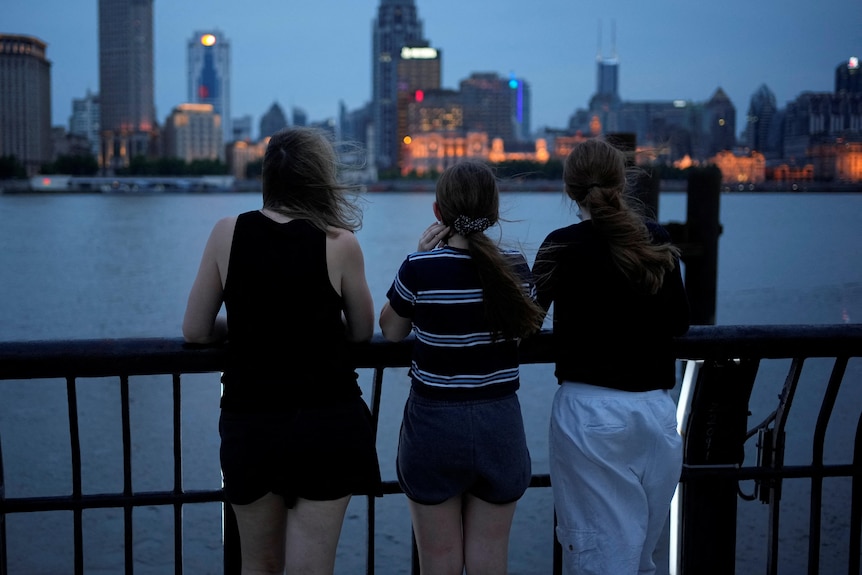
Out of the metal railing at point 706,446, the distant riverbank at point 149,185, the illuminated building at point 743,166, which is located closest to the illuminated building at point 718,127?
the illuminated building at point 743,166

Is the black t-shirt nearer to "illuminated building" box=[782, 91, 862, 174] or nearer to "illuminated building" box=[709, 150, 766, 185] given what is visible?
"illuminated building" box=[782, 91, 862, 174]

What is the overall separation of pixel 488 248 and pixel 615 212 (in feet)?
1.45

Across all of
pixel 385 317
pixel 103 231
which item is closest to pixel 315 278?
pixel 385 317

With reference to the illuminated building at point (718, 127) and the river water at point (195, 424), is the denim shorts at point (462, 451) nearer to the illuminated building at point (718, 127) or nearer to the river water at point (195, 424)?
the river water at point (195, 424)

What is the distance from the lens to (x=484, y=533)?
3102 mm

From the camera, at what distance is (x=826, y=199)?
337 feet

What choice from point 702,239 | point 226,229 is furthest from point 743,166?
point 226,229

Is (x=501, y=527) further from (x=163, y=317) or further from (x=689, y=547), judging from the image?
(x=163, y=317)

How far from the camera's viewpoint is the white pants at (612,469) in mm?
3055

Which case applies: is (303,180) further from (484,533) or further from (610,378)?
(484,533)

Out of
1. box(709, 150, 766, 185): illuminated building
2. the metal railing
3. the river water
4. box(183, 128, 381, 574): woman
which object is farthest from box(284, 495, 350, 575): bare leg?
box(709, 150, 766, 185): illuminated building

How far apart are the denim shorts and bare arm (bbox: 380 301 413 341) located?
0.25 metres

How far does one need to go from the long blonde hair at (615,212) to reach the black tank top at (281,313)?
88cm

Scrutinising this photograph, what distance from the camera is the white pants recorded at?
Answer: 3.05 m
